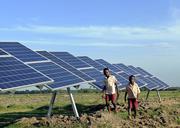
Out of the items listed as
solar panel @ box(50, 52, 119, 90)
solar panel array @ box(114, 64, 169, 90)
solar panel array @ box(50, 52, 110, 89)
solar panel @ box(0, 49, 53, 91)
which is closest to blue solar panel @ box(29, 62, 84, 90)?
solar panel @ box(0, 49, 53, 91)

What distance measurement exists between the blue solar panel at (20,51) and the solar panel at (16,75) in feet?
3.77

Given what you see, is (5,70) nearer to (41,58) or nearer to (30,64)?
(30,64)

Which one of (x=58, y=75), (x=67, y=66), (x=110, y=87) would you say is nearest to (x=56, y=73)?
(x=58, y=75)

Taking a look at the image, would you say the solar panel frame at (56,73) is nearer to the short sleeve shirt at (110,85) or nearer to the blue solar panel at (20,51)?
the blue solar panel at (20,51)

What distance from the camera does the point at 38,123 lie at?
19234 millimetres

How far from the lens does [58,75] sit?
23594 millimetres

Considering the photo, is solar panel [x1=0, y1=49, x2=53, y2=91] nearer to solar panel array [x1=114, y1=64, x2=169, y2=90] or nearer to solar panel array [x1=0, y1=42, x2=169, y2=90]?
solar panel array [x1=0, y1=42, x2=169, y2=90]

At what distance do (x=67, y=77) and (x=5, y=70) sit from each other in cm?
503

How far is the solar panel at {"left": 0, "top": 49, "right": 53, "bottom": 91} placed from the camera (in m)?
18.3

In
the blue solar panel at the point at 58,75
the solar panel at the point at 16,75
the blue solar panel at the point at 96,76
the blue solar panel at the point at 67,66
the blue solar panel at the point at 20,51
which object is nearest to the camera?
the solar panel at the point at 16,75

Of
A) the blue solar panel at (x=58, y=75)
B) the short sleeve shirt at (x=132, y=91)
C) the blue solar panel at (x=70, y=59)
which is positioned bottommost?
the short sleeve shirt at (x=132, y=91)

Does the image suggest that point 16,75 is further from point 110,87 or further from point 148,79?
point 148,79

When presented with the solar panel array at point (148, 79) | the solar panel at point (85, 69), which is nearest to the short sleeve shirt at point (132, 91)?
the solar panel at point (85, 69)

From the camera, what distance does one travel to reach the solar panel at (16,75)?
59.9ft
